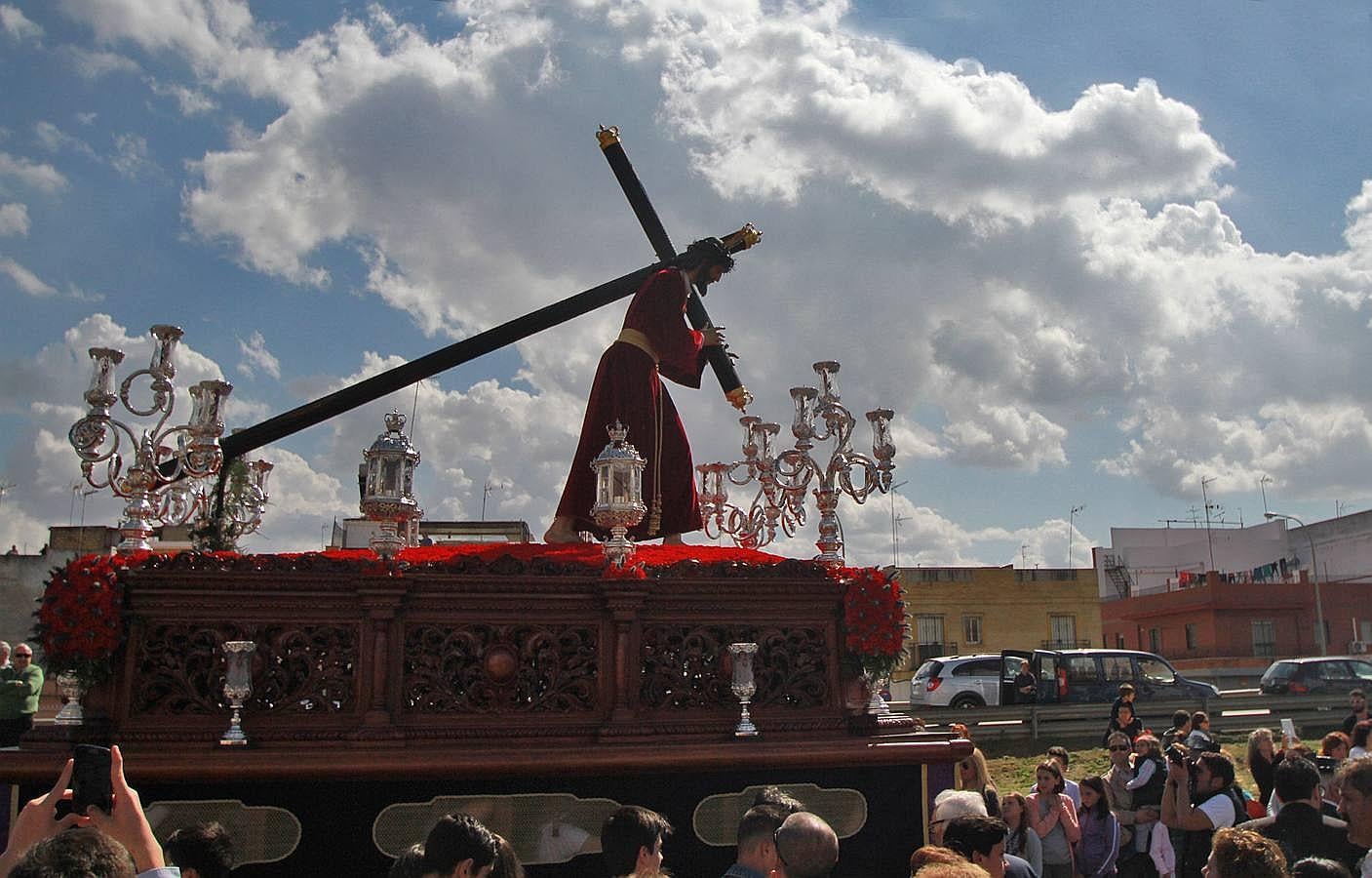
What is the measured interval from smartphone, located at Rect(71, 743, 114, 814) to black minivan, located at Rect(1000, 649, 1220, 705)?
19.5 m

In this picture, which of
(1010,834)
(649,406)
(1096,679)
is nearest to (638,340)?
(649,406)

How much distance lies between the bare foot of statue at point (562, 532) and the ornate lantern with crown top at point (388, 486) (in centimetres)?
191

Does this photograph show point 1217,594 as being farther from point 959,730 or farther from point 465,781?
point 465,781

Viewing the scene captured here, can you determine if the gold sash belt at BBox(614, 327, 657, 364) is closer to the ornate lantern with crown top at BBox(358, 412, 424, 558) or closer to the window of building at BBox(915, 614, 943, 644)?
the ornate lantern with crown top at BBox(358, 412, 424, 558)

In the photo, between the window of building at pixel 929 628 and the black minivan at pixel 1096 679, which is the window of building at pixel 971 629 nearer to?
the window of building at pixel 929 628

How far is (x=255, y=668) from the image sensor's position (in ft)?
20.0

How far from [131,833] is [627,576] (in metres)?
3.28

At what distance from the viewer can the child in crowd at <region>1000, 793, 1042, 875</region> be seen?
7047 mm

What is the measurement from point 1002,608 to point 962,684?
19.2m

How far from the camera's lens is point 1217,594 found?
3888cm

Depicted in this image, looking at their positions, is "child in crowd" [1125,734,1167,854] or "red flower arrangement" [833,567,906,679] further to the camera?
"child in crowd" [1125,734,1167,854]

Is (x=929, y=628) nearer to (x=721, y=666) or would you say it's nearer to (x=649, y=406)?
(x=649, y=406)

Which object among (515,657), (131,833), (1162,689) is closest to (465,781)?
(515,657)

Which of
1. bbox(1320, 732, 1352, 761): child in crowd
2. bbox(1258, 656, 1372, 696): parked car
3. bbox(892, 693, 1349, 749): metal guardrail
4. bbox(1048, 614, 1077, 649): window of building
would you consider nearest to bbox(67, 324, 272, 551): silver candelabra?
bbox(1320, 732, 1352, 761): child in crowd
